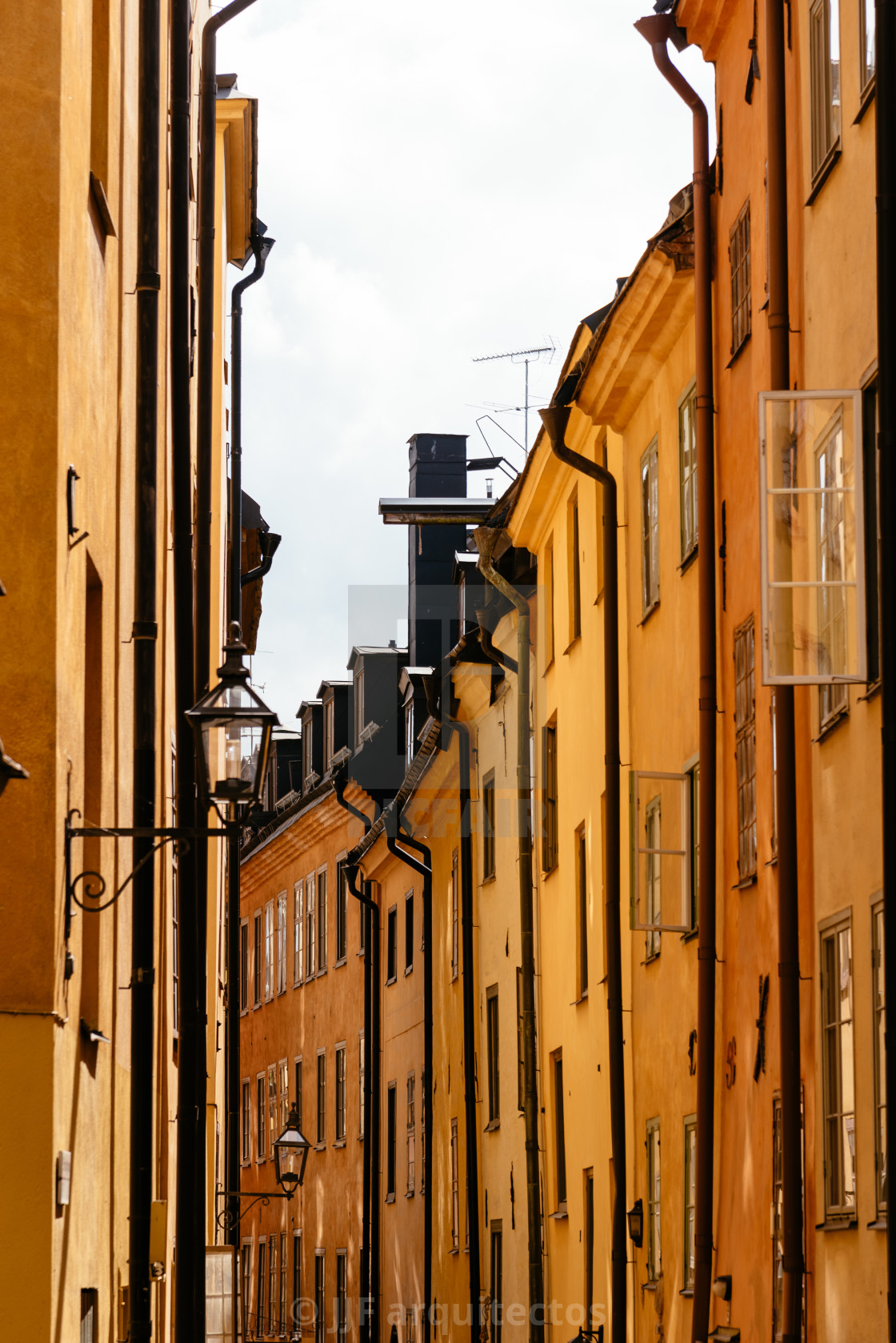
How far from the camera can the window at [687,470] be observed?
16125 millimetres

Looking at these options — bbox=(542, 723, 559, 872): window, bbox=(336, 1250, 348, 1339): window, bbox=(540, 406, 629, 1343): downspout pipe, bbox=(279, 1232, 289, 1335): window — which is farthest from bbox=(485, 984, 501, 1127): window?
bbox=(279, 1232, 289, 1335): window

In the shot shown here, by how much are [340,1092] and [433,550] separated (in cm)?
948

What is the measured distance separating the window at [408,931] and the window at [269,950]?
11.3 m

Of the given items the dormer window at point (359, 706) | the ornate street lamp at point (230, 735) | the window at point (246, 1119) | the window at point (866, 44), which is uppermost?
the dormer window at point (359, 706)

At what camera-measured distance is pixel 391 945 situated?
3384 centimetres

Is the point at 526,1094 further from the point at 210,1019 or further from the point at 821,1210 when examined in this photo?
the point at 821,1210

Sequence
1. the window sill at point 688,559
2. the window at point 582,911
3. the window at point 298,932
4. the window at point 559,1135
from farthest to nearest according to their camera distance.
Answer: the window at point 298,932 < the window at point 559,1135 < the window at point 582,911 < the window sill at point 688,559

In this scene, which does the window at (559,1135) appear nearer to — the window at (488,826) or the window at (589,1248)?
the window at (589,1248)

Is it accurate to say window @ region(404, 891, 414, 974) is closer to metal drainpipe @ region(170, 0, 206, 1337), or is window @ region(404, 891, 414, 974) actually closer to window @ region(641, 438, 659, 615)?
window @ region(641, 438, 659, 615)

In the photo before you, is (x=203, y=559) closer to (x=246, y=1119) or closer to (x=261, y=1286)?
(x=261, y=1286)

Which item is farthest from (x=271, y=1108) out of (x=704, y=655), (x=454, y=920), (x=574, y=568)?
(x=704, y=655)

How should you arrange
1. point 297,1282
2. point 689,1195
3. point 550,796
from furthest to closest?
point 297,1282, point 550,796, point 689,1195

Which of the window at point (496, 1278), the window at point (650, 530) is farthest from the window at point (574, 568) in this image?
the window at point (496, 1278)

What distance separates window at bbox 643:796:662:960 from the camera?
53.7ft
